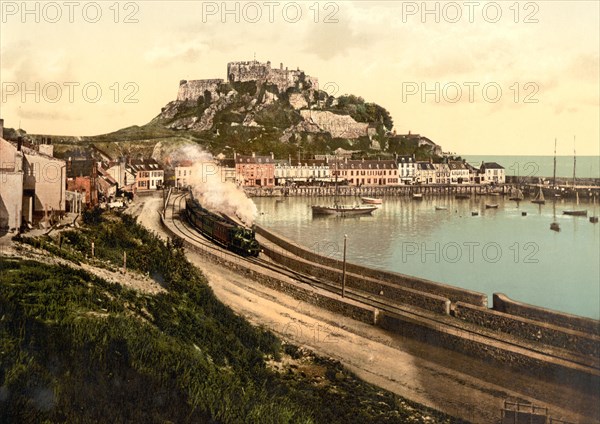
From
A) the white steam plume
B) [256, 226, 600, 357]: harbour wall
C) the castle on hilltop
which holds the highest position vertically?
the castle on hilltop

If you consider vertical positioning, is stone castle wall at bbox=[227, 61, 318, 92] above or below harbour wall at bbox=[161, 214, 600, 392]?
above

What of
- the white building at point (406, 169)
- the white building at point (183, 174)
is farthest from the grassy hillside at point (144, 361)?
the white building at point (406, 169)

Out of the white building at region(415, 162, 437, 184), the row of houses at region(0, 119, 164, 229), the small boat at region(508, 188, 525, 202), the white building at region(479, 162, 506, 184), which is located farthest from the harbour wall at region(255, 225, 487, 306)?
the white building at region(479, 162, 506, 184)

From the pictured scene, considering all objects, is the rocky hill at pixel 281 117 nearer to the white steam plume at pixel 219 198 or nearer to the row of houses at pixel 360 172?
the row of houses at pixel 360 172

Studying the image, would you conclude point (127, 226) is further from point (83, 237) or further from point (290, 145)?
point (290, 145)

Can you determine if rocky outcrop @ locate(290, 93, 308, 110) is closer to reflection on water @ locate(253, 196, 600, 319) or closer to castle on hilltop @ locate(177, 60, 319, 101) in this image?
castle on hilltop @ locate(177, 60, 319, 101)

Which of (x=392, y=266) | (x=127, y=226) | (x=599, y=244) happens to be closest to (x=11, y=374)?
(x=127, y=226)
